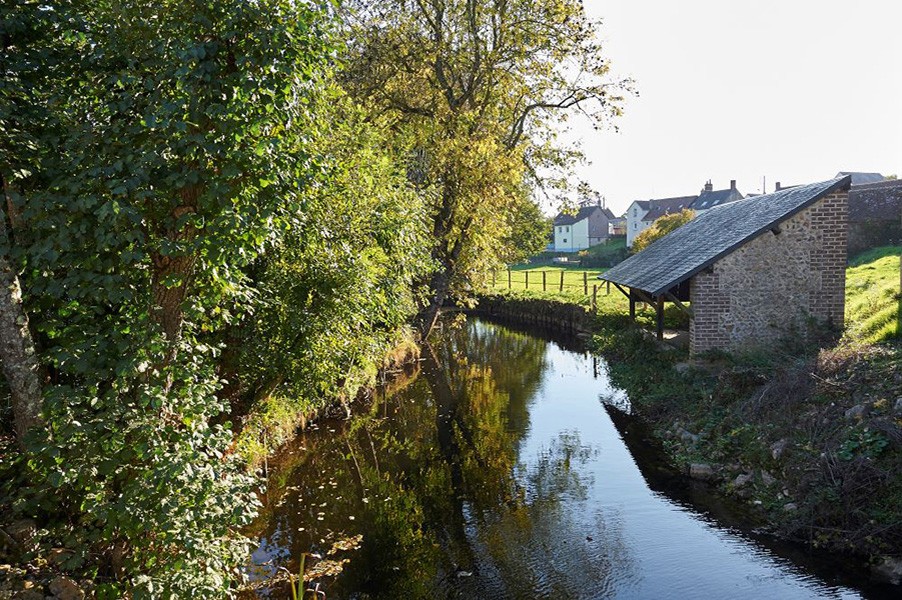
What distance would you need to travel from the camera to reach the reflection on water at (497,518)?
25.4 feet

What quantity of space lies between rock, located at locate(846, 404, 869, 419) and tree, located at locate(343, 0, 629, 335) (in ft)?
39.0

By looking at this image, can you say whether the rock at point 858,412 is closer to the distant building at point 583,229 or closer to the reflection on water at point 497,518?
the reflection on water at point 497,518

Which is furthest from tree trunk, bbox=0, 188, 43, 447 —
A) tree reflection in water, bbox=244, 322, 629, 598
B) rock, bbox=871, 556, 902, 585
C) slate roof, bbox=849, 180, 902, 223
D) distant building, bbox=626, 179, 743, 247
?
distant building, bbox=626, 179, 743, 247

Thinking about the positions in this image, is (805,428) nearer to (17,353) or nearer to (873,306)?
(873,306)

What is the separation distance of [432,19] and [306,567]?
18.5m

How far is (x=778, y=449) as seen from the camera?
382 inches

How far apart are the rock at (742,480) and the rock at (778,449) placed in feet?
1.70

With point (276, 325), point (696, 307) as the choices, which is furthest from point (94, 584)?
point (696, 307)

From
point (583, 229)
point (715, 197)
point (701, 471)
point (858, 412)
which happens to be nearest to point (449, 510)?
point (701, 471)

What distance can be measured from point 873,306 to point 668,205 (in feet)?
194

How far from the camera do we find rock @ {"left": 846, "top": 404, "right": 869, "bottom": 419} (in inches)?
360

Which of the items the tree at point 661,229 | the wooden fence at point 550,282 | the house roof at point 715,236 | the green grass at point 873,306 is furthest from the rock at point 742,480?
the tree at point 661,229

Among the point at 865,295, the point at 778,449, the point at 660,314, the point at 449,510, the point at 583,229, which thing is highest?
the point at 583,229

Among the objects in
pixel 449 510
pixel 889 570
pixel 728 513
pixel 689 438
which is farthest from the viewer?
pixel 689 438
